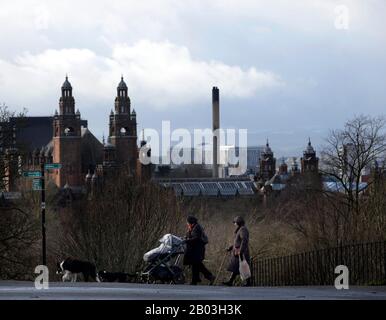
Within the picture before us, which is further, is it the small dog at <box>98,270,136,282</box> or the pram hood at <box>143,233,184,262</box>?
the small dog at <box>98,270,136,282</box>

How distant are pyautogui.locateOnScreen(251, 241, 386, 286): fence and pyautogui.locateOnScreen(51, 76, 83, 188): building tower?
14160 centimetres

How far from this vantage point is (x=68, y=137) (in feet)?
614

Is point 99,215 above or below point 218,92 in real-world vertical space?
below

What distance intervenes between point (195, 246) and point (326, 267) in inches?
313

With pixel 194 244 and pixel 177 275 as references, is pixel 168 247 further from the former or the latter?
pixel 194 244

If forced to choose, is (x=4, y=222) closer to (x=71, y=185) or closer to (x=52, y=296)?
(x=52, y=296)

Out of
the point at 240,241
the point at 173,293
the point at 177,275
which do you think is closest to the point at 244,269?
the point at 240,241

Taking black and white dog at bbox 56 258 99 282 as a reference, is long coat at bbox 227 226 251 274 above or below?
above

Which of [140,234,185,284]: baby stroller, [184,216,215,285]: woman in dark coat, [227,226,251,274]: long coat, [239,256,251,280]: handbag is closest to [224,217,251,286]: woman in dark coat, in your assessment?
[227,226,251,274]: long coat

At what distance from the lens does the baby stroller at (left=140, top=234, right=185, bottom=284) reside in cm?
2775

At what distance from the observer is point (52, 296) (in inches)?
808

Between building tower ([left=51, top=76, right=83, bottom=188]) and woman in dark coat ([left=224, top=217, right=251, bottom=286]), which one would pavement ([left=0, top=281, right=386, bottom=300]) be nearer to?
woman in dark coat ([left=224, top=217, right=251, bottom=286])

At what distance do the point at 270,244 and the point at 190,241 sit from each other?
97.7ft
